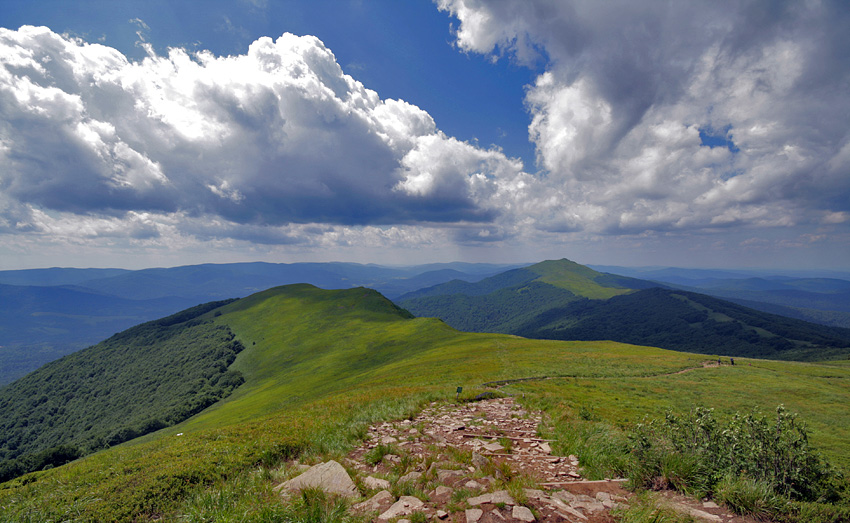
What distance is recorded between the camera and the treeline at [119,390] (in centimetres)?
8753

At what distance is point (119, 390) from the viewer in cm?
12988

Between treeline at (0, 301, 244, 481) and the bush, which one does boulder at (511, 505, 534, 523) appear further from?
treeline at (0, 301, 244, 481)

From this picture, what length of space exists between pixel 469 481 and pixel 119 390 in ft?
602

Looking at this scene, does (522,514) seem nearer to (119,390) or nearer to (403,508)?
(403,508)

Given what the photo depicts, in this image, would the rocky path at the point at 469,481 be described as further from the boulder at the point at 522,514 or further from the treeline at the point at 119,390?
the treeline at the point at 119,390

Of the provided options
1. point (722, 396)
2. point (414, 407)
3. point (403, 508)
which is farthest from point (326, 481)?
point (722, 396)

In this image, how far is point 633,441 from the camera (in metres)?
9.08

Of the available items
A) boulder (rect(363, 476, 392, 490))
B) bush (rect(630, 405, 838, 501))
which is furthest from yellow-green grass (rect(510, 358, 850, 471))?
boulder (rect(363, 476, 392, 490))

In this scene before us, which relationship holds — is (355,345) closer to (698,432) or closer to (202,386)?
(202,386)

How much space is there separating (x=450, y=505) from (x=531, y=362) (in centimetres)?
3477

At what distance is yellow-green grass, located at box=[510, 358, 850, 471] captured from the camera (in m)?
17.4

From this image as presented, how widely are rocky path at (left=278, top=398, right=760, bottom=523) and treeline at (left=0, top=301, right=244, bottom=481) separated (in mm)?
93845

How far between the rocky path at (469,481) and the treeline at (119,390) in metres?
93.8

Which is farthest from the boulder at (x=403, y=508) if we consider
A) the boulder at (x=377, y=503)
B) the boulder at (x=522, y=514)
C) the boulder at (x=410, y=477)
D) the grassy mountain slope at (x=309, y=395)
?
the grassy mountain slope at (x=309, y=395)
